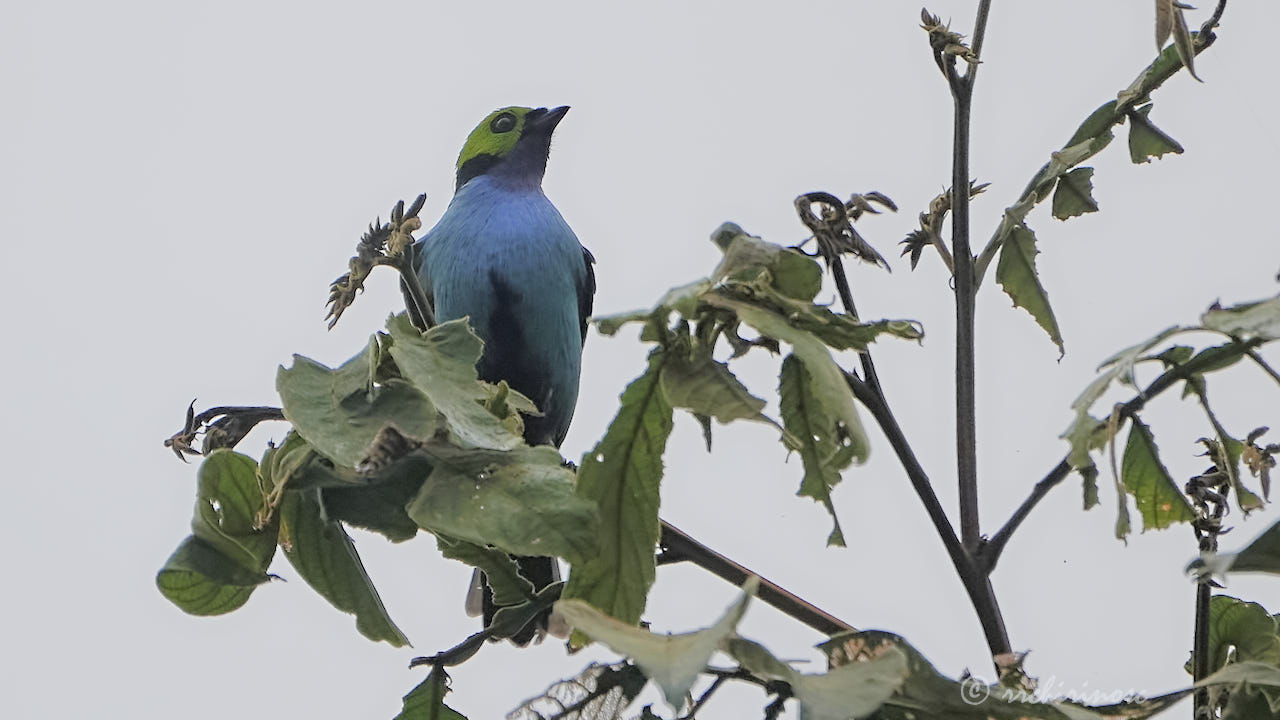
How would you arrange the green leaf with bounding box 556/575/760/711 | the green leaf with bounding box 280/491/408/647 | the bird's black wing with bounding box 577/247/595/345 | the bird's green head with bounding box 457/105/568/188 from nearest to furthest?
1. the green leaf with bounding box 556/575/760/711
2. the green leaf with bounding box 280/491/408/647
3. the bird's black wing with bounding box 577/247/595/345
4. the bird's green head with bounding box 457/105/568/188

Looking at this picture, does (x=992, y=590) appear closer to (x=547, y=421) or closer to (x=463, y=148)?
(x=547, y=421)

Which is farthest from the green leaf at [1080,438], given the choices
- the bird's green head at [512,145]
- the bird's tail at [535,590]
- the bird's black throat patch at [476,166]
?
the bird's black throat patch at [476,166]

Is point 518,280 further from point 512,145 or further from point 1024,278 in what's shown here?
point 1024,278

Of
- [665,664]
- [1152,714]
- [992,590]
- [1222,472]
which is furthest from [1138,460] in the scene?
[665,664]

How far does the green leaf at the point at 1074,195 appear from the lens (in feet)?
6.23

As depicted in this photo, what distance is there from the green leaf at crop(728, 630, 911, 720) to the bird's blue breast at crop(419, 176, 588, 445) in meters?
3.27

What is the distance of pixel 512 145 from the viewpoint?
16.5ft

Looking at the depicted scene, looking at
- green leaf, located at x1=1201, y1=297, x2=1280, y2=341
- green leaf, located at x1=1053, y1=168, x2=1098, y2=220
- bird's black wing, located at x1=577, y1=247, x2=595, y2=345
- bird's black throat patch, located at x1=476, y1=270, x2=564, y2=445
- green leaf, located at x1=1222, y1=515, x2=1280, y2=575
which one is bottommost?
green leaf, located at x1=1222, y1=515, x2=1280, y2=575

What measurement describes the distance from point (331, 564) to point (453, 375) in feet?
0.87

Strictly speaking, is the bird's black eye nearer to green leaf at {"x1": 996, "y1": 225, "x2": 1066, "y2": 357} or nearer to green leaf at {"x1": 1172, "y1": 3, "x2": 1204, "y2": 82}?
green leaf at {"x1": 996, "y1": 225, "x2": 1066, "y2": 357}

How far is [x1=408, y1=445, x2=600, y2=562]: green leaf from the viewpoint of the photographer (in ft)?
3.85

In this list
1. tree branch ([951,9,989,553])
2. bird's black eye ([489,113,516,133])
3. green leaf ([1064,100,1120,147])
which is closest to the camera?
tree branch ([951,9,989,553])

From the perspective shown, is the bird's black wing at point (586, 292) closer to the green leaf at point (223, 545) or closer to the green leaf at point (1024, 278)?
the green leaf at point (1024, 278)

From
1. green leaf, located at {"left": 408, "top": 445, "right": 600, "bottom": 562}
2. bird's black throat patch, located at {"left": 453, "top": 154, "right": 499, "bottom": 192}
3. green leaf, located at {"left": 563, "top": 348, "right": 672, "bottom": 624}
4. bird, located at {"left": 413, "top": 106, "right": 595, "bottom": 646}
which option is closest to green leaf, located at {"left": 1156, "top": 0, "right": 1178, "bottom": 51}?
green leaf, located at {"left": 563, "top": 348, "right": 672, "bottom": 624}
